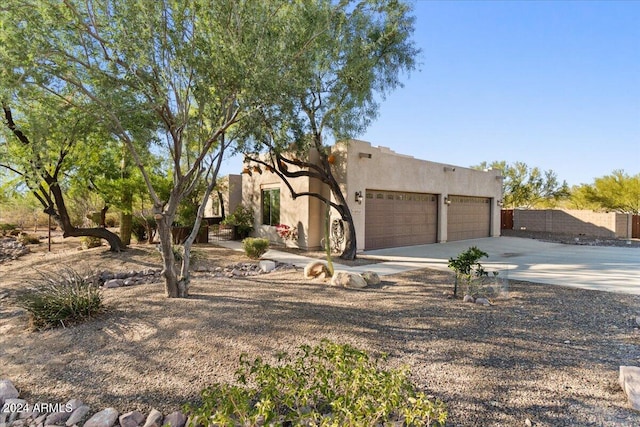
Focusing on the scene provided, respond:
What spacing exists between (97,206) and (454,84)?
17.1m

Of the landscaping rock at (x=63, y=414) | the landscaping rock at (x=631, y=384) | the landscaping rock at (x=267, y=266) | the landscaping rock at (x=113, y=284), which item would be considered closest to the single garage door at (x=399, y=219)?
the landscaping rock at (x=267, y=266)

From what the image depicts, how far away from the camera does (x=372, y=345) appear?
3.76 m

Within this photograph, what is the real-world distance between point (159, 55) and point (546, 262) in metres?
11.1

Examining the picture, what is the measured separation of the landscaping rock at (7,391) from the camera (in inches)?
114

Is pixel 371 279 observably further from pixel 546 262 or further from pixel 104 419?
pixel 546 262

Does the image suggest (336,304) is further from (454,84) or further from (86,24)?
(454,84)

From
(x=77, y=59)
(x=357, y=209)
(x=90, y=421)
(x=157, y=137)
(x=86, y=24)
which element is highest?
(x=86, y=24)

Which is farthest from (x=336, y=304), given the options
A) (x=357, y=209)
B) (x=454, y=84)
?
(x=454, y=84)

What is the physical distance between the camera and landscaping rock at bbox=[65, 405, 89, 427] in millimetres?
2625

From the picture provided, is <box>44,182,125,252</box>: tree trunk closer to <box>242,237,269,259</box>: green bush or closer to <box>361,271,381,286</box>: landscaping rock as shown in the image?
<box>242,237,269,259</box>: green bush

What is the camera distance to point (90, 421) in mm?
2576

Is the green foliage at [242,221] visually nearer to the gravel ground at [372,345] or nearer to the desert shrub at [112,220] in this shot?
the desert shrub at [112,220]

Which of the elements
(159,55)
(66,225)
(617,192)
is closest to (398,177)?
(159,55)

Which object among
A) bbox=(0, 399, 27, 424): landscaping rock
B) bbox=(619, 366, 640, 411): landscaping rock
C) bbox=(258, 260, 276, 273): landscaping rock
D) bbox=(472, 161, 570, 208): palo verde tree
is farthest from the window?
bbox=(472, 161, 570, 208): palo verde tree
